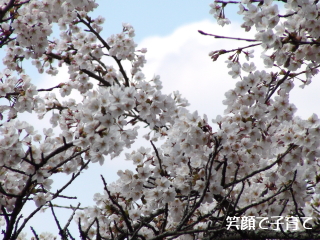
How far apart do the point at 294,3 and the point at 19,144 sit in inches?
130

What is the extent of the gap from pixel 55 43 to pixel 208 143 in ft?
14.5

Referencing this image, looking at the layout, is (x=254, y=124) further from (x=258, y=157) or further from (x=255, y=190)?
(x=255, y=190)

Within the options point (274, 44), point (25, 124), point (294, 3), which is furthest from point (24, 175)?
point (294, 3)

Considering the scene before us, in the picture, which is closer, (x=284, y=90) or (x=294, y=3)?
(x=294, y=3)

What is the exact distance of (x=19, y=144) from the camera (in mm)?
3990

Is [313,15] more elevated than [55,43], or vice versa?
[55,43]

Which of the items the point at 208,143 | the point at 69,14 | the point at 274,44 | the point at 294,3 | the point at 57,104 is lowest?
the point at 208,143

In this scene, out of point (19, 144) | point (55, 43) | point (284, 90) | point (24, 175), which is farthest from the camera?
point (55, 43)

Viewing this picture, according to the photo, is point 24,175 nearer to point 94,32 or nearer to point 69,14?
point 69,14

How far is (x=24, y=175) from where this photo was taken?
4.55 metres

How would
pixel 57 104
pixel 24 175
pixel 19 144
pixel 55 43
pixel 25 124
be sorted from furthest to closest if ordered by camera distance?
1. pixel 55 43
2. pixel 57 104
3. pixel 24 175
4. pixel 25 124
5. pixel 19 144

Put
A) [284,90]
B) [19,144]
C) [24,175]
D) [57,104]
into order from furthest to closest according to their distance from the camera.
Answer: [57,104]
[284,90]
[24,175]
[19,144]

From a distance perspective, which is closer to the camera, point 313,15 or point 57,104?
point 313,15

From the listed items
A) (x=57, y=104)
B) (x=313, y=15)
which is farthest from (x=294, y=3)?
(x=57, y=104)
